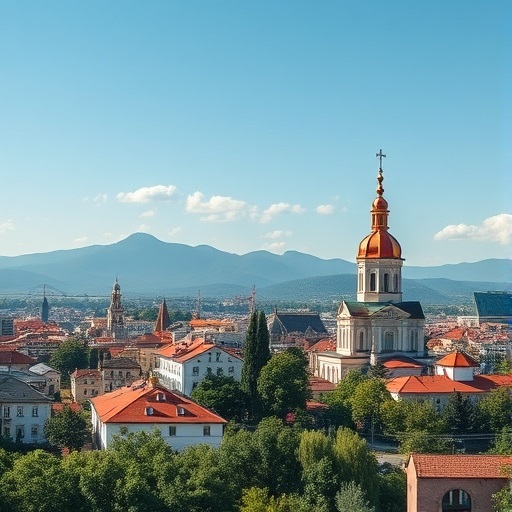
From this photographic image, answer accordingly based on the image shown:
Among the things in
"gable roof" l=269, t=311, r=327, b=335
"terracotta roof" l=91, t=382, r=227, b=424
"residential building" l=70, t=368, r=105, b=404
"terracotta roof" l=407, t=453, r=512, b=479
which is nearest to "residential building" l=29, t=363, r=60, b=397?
"residential building" l=70, t=368, r=105, b=404

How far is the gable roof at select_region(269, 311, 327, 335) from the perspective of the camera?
121938 millimetres

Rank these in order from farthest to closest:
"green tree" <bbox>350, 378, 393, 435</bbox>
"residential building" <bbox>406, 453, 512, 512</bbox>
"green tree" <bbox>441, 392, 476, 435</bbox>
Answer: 1. "green tree" <bbox>350, 378, 393, 435</bbox>
2. "green tree" <bbox>441, 392, 476, 435</bbox>
3. "residential building" <bbox>406, 453, 512, 512</bbox>

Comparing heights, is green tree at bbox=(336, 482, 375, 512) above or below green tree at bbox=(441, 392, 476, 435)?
below

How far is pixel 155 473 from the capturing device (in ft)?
96.0

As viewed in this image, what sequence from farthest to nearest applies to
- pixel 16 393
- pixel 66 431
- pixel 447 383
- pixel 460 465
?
1. pixel 447 383
2. pixel 16 393
3. pixel 66 431
4. pixel 460 465

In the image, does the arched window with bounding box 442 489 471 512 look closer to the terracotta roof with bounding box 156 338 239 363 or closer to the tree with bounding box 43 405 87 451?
the tree with bounding box 43 405 87 451

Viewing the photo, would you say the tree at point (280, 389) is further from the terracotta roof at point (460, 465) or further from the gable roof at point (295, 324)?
the gable roof at point (295, 324)

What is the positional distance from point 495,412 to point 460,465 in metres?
21.0

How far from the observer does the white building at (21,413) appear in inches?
1645

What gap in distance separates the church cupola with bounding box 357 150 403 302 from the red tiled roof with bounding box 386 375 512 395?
9.97 meters

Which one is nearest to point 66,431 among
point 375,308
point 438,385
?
point 438,385

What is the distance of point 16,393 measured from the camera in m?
42.4

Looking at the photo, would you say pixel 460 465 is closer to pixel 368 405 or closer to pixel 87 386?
pixel 368 405

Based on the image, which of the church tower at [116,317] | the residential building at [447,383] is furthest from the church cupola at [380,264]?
the church tower at [116,317]
